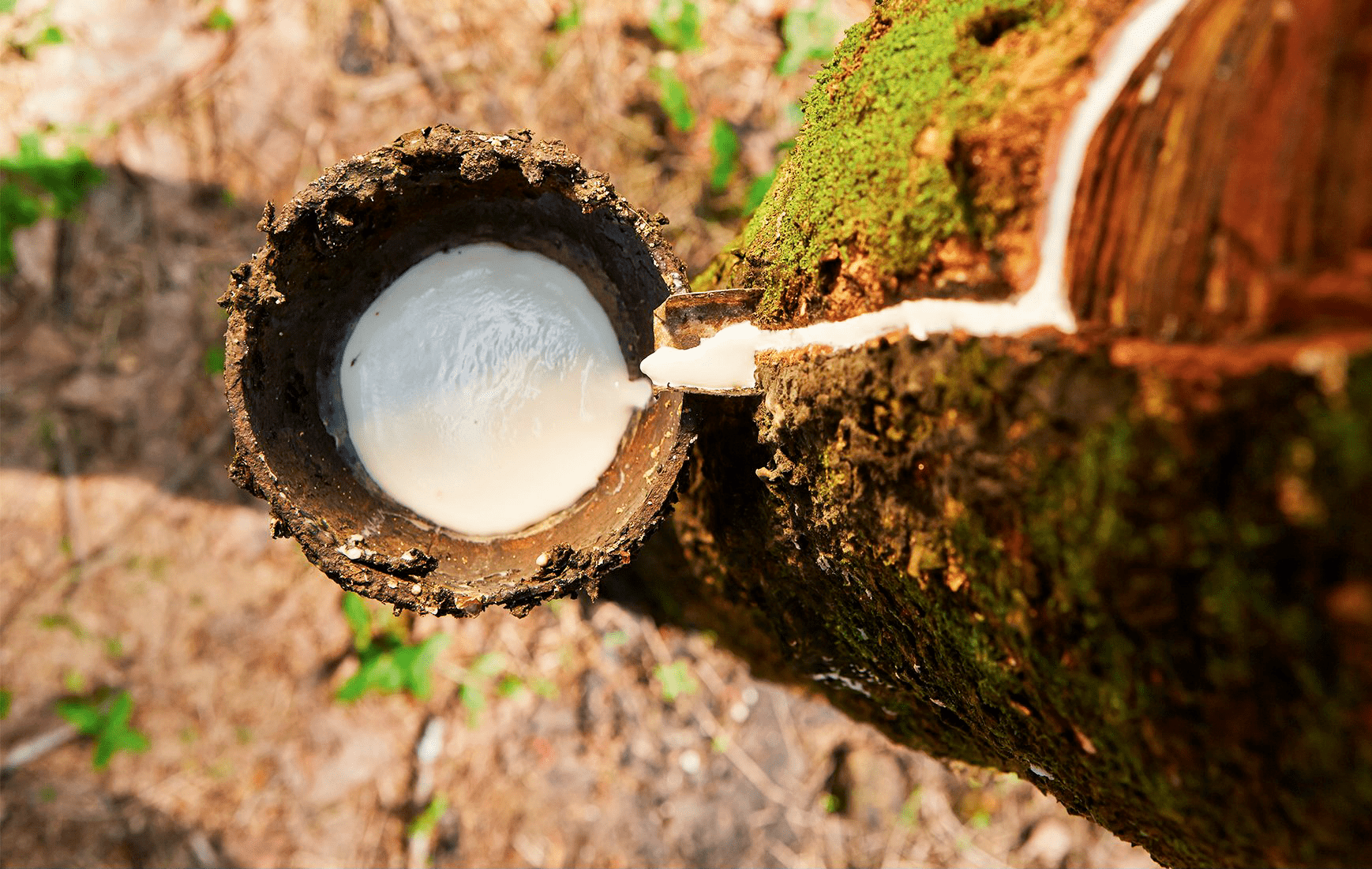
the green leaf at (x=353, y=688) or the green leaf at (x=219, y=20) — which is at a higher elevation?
the green leaf at (x=219, y=20)

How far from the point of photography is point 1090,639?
75cm

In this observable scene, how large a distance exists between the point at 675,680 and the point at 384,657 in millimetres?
1025

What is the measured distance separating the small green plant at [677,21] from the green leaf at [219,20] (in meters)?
1.51

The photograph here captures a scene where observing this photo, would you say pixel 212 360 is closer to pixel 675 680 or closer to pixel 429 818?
pixel 429 818

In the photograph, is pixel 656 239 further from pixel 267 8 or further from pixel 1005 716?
pixel 267 8

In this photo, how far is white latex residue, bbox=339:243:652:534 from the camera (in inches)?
66.6

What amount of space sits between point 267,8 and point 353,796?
110 inches

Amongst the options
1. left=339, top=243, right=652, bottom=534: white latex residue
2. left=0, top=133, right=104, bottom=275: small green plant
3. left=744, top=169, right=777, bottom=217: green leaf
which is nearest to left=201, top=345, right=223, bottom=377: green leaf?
left=0, top=133, right=104, bottom=275: small green plant

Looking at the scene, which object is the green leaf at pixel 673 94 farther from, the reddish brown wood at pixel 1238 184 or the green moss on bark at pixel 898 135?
the reddish brown wood at pixel 1238 184

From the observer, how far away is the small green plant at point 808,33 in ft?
8.73

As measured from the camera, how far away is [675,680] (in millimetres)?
2633

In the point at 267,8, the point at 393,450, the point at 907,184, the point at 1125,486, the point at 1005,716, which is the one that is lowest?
the point at 1005,716

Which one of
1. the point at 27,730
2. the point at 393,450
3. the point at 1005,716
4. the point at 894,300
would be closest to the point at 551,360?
the point at 393,450

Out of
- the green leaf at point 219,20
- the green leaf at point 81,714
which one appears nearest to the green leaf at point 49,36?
the green leaf at point 219,20
